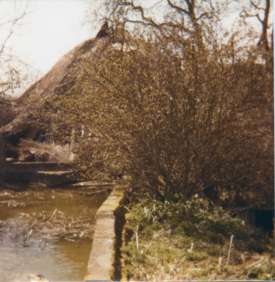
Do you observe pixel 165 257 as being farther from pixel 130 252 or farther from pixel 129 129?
pixel 129 129

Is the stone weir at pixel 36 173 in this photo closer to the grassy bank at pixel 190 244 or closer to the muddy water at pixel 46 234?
the muddy water at pixel 46 234

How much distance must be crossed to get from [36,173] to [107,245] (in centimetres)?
924

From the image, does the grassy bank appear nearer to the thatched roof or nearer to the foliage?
the foliage

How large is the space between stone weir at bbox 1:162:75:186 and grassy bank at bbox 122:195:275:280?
18.6 ft

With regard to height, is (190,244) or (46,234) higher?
(190,244)

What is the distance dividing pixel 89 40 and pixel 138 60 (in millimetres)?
6008

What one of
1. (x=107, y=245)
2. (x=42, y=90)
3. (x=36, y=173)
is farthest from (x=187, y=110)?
(x=42, y=90)

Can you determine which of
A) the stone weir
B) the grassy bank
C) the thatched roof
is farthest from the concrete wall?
the thatched roof

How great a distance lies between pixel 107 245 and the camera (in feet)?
21.5

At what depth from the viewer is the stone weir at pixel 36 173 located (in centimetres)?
1498

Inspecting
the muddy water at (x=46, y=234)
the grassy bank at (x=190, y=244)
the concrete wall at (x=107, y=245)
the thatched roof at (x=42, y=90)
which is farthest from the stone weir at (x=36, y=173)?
the concrete wall at (x=107, y=245)

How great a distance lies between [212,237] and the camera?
7.70 meters

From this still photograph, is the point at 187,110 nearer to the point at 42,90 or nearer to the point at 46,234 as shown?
the point at 46,234

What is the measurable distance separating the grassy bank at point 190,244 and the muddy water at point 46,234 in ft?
2.62
